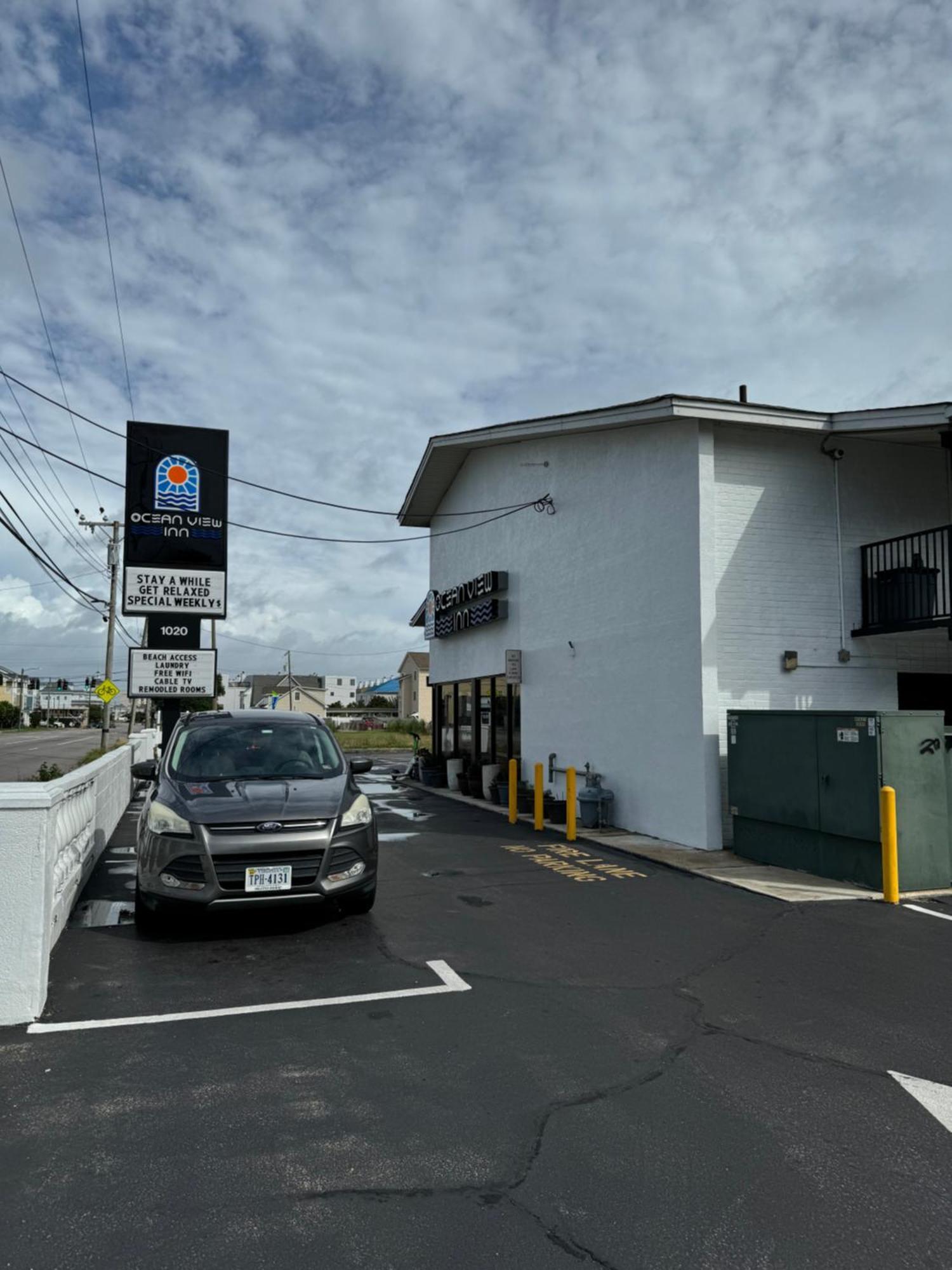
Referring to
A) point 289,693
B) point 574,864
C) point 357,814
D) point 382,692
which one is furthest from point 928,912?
point 382,692

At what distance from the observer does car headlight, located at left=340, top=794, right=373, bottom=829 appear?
6.41 metres

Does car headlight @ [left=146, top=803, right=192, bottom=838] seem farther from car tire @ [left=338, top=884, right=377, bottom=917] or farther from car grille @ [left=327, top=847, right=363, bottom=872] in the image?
car tire @ [left=338, top=884, right=377, bottom=917]

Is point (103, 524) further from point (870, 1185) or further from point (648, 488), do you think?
point (870, 1185)

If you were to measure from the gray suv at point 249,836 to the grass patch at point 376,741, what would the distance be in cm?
3052

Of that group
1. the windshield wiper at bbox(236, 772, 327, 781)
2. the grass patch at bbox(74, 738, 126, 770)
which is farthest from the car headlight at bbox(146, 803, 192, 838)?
the grass patch at bbox(74, 738, 126, 770)

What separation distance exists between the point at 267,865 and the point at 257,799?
1.97 feet

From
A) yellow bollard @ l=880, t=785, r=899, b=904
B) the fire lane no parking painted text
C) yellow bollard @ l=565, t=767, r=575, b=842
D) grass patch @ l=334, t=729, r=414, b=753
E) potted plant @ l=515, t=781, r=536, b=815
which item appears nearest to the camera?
yellow bollard @ l=880, t=785, r=899, b=904

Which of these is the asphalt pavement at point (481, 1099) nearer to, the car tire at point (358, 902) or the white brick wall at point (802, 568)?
the car tire at point (358, 902)

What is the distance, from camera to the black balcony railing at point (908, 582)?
1078 centimetres

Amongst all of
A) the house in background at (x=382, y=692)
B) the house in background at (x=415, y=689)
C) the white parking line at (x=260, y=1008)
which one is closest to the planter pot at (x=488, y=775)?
the white parking line at (x=260, y=1008)

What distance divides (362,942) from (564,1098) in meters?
2.79

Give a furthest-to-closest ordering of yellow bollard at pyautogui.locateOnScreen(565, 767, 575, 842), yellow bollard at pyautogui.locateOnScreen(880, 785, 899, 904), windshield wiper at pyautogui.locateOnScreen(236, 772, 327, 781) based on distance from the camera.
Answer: yellow bollard at pyautogui.locateOnScreen(565, 767, 575, 842) < yellow bollard at pyautogui.locateOnScreen(880, 785, 899, 904) < windshield wiper at pyautogui.locateOnScreen(236, 772, 327, 781)

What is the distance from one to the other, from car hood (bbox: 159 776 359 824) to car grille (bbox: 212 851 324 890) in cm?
25

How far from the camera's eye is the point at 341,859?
6.27m
